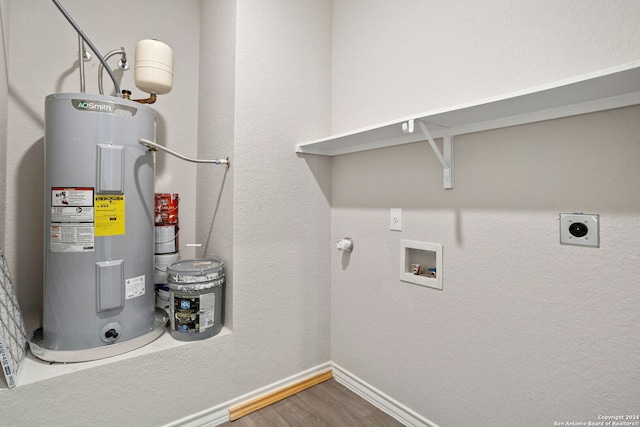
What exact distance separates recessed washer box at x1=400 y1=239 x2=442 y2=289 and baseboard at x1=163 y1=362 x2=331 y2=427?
33.2 inches

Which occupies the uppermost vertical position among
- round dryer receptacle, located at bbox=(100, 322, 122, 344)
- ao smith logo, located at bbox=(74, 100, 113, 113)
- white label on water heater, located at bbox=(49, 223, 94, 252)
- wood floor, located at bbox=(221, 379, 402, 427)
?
ao smith logo, located at bbox=(74, 100, 113, 113)

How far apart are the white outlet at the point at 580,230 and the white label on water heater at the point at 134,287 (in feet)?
5.60

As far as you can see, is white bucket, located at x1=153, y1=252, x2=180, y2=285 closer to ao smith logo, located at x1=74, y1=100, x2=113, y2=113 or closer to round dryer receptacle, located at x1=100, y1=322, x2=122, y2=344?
round dryer receptacle, located at x1=100, y1=322, x2=122, y2=344

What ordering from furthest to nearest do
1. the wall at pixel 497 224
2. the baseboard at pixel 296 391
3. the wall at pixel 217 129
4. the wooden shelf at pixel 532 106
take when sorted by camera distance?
the wall at pixel 217 129
the baseboard at pixel 296 391
the wall at pixel 497 224
the wooden shelf at pixel 532 106

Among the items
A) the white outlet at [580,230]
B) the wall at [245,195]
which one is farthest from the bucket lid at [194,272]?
the white outlet at [580,230]

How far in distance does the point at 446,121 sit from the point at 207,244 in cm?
142

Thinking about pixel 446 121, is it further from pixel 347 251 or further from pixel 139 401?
pixel 139 401

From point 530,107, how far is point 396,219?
2.39 feet

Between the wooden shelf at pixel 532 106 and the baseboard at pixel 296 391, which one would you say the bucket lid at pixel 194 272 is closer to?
the baseboard at pixel 296 391

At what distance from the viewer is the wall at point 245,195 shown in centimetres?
138

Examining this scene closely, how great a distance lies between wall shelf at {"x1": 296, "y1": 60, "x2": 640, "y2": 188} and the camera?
0.81 m

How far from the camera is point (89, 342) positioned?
127 cm

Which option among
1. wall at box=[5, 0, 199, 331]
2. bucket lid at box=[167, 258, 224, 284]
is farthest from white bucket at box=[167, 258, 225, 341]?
wall at box=[5, 0, 199, 331]

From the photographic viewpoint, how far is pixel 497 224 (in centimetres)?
120
